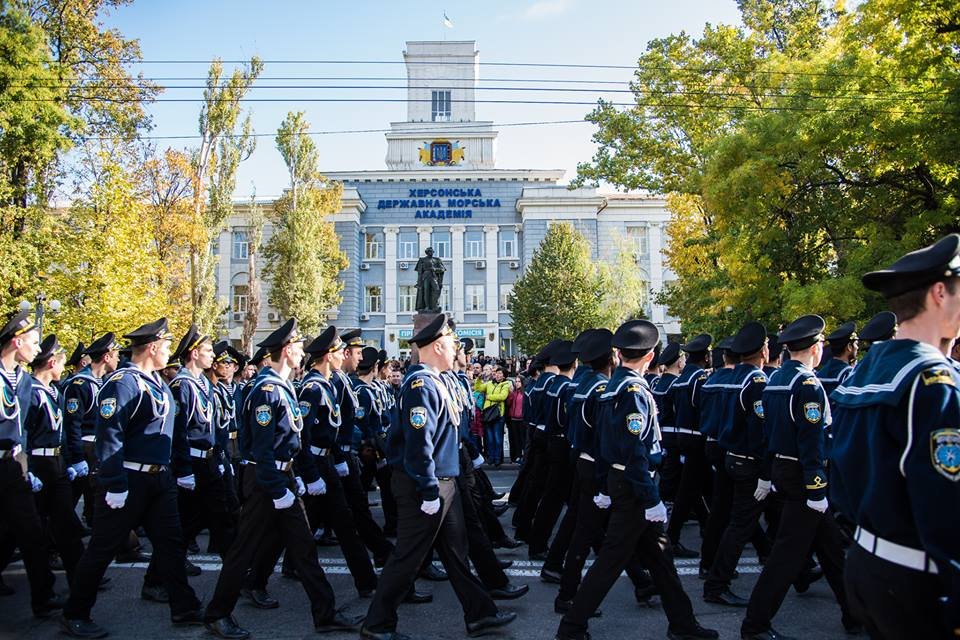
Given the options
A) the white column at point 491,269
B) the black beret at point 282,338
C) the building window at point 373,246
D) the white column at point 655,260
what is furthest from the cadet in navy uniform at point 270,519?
the white column at point 655,260

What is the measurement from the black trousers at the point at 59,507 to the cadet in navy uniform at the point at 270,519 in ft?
5.66

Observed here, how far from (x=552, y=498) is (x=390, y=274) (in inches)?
1682

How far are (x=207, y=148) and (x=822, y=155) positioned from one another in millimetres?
23624

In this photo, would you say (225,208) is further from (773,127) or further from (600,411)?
(600,411)

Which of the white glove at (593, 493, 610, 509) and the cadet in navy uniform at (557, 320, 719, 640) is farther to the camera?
the white glove at (593, 493, 610, 509)

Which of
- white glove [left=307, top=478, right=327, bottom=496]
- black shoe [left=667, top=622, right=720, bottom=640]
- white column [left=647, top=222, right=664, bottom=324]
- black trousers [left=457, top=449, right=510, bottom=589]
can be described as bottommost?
black shoe [left=667, top=622, right=720, bottom=640]

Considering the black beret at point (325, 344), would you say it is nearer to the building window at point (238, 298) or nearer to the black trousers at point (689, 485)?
the black trousers at point (689, 485)

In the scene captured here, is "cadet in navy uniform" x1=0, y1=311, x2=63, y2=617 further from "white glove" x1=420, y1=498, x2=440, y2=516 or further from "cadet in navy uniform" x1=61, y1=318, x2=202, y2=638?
"white glove" x1=420, y1=498, x2=440, y2=516

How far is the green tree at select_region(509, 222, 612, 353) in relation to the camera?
1502 inches

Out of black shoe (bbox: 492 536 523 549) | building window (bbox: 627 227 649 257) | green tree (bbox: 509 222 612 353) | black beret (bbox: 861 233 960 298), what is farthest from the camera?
building window (bbox: 627 227 649 257)

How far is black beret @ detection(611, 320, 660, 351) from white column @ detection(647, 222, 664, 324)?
4463cm

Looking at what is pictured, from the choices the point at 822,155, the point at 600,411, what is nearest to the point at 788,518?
the point at 600,411

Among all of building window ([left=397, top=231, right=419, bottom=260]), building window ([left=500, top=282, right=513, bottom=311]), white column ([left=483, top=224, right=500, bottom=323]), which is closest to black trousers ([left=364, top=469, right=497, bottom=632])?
white column ([left=483, top=224, right=500, bottom=323])

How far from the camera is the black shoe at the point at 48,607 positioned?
233 inches
